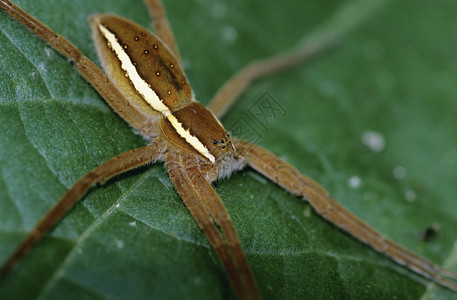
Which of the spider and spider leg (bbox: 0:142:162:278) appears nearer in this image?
spider leg (bbox: 0:142:162:278)

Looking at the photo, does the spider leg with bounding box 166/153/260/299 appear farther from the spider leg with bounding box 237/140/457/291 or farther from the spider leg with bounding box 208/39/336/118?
the spider leg with bounding box 208/39/336/118

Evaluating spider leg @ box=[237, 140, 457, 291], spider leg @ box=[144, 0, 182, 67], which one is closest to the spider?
spider leg @ box=[237, 140, 457, 291]

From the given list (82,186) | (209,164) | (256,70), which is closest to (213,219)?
(209,164)

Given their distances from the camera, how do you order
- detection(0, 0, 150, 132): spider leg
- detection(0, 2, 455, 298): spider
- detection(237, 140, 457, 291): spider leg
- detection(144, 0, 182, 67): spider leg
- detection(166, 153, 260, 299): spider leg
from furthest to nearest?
1. detection(144, 0, 182, 67): spider leg
2. detection(237, 140, 457, 291): spider leg
3. detection(0, 0, 150, 132): spider leg
4. detection(0, 2, 455, 298): spider
5. detection(166, 153, 260, 299): spider leg

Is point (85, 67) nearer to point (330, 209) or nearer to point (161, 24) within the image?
point (161, 24)

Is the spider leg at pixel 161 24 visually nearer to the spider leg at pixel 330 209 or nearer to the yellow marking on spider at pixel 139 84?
the yellow marking on spider at pixel 139 84

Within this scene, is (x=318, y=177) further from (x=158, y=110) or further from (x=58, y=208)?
(x=58, y=208)

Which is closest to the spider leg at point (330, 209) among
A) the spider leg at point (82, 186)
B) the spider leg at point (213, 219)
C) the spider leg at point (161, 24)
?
the spider leg at point (213, 219)
